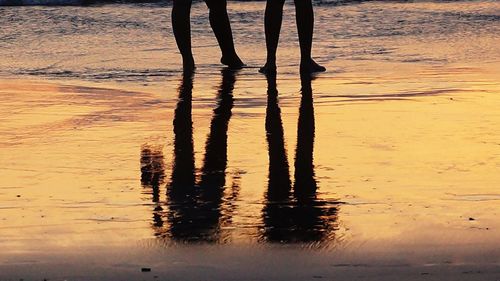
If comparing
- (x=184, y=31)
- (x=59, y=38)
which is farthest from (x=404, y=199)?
(x=59, y=38)

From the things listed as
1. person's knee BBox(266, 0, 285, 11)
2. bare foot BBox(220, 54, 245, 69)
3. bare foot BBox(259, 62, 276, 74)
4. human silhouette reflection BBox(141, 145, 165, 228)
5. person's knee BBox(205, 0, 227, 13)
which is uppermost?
person's knee BBox(266, 0, 285, 11)

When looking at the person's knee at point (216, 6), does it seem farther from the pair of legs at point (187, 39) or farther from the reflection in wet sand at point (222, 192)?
the reflection in wet sand at point (222, 192)

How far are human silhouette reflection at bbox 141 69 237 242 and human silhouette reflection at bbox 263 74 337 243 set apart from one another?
0.21m

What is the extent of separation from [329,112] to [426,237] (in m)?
3.09

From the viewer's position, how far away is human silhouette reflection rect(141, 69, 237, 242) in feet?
16.4

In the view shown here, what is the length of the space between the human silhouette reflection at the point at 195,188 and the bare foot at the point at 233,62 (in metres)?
1.87

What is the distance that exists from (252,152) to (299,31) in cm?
326

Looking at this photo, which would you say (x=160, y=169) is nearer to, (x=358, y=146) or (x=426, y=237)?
(x=358, y=146)

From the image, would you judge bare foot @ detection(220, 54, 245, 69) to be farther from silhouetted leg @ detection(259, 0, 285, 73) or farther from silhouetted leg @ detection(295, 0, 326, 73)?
silhouetted leg @ detection(295, 0, 326, 73)

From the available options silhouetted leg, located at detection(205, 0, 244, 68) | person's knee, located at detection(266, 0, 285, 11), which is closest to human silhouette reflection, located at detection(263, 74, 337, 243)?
person's knee, located at detection(266, 0, 285, 11)

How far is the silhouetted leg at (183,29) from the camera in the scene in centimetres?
1009

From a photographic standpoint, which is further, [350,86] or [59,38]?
[59,38]

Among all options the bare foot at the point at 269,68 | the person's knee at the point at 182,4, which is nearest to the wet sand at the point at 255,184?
the bare foot at the point at 269,68

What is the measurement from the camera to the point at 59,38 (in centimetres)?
1222
